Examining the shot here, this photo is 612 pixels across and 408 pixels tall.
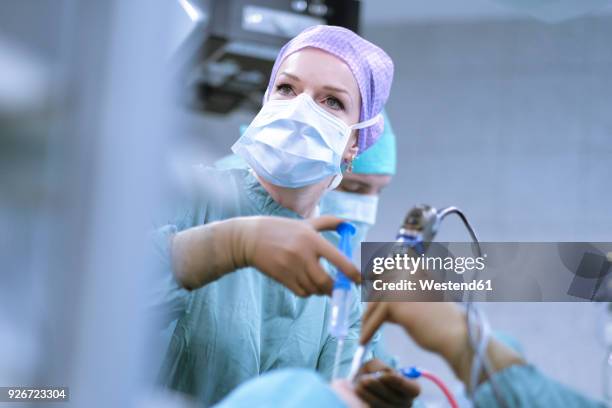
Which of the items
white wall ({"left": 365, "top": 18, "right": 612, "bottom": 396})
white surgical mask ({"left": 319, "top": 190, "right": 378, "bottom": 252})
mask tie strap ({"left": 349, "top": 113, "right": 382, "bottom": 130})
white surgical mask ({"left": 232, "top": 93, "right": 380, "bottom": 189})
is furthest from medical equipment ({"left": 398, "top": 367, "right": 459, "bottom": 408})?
white wall ({"left": 365, "top": 18, "right": 612, "bottom": 396})

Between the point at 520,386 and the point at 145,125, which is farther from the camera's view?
the point at 520,386

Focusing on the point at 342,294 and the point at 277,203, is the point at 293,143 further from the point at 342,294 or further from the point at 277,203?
the point at 342,294

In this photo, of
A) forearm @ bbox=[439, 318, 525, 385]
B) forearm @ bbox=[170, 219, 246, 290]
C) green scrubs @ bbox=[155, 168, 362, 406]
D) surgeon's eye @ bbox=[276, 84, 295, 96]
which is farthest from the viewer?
surgeon's eye @ bbox=[276, 84, 295, 96]

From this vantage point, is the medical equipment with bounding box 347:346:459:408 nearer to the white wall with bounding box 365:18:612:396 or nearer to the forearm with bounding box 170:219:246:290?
the forearm with bounding box 170:219:246:290

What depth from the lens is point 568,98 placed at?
3.21 metres

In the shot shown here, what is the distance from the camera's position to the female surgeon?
4.71 feet

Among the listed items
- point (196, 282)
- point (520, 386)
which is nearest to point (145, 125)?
point (520, 386)

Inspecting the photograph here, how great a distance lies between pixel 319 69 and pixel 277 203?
0.29m

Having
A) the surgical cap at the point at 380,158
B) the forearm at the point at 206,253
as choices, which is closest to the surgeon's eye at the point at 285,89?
the forearm at the point at 206,253

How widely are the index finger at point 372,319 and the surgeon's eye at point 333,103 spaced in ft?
1.91

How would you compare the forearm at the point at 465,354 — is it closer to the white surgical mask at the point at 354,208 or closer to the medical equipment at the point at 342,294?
the medical equipment at the point at 342,294

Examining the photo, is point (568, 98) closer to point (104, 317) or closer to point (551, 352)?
point (551, 352)

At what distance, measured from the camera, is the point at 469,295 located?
1111mm

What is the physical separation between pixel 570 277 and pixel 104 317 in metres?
0.97
